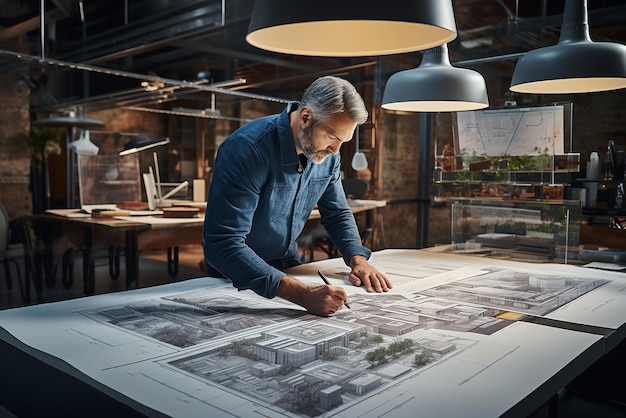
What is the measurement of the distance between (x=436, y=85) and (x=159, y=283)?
4.32 m

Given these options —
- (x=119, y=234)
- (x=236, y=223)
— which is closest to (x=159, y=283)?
(x=119, y=234)

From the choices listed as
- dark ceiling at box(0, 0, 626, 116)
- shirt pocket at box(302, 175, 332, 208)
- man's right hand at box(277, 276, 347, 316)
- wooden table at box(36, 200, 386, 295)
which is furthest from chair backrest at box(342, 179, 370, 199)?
man's right hand at box(277, 276, 347, 316)

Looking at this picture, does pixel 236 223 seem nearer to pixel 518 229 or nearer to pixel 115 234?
pixel 518 229

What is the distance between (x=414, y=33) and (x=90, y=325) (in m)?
1.10

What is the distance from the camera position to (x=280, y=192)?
199 centimetres

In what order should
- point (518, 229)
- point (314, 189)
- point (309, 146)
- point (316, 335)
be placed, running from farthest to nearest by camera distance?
point (518, 229), point (314, 189), point (309, 146), point (316, 335)

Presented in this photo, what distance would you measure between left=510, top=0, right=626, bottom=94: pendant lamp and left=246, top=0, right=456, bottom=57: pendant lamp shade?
96 cm

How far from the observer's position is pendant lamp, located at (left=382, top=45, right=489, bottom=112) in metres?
2.41

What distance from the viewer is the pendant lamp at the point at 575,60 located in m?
2.04

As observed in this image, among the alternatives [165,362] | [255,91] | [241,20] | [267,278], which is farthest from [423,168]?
[165,362]

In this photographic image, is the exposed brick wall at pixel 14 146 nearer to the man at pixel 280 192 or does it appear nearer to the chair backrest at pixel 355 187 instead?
the chair backrest at pixel 355 187

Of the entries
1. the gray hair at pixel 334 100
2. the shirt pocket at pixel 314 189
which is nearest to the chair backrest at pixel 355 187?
the shirt pocket at pixel 314 189

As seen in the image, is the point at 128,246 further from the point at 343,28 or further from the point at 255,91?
the point at 255,91

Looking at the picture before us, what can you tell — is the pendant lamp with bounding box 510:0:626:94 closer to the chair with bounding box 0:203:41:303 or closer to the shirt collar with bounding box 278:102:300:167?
the shirt collar with bounding box 278:102:300:167
